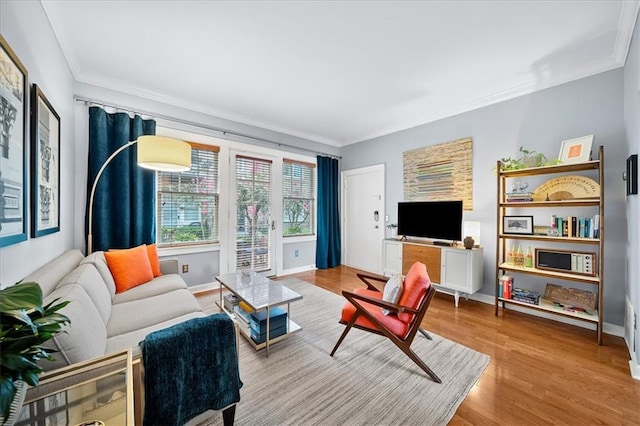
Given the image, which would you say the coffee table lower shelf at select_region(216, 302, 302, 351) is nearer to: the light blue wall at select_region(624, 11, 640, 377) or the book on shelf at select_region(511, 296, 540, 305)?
the book on shelf at select_region(511, 296, 540, 305)

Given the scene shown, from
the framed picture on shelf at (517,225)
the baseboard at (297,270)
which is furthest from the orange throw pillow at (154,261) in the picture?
the framed picture on shelf at (517,225)

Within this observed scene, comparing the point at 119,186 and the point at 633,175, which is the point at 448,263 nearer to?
the point at 633,175

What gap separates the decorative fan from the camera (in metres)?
2.47

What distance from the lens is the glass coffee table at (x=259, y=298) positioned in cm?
212

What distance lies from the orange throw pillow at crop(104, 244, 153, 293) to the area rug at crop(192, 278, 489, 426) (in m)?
1.25

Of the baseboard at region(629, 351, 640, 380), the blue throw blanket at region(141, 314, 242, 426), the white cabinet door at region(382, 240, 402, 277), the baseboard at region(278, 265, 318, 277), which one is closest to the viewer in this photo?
the blue throw blanket at region(141, 314, 242, 426)

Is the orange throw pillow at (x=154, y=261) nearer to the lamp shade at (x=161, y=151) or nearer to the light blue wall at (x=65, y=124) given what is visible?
the light blue wall at (x=65, y=124)

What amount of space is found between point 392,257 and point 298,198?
2072 millimetres

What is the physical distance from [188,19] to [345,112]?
92.0 inches

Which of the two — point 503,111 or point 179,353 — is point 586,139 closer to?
point 503,111

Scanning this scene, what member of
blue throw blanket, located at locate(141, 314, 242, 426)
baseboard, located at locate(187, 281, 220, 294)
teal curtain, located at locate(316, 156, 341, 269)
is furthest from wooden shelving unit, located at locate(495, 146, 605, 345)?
baseboard, located at locate(187, 281, 220, 294)

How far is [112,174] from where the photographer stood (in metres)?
2.97

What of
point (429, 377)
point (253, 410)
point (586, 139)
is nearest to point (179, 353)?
point (253, 410)

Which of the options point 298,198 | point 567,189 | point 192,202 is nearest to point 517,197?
point 567,189
